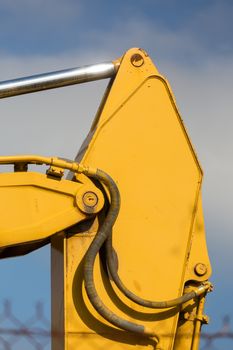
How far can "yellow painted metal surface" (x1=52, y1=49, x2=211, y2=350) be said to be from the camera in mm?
4008

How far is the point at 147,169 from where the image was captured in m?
4.19

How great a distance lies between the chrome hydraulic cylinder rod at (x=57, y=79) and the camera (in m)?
4.31

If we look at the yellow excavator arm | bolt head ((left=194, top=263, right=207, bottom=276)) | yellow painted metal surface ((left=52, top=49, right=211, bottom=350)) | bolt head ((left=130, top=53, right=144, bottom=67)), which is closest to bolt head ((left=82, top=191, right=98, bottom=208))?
the yellow excavator arm

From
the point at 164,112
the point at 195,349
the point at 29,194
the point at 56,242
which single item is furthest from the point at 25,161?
the point at 195,349

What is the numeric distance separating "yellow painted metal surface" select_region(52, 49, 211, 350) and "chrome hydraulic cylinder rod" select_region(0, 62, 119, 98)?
3.8 inches

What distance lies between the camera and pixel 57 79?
4.34 metres

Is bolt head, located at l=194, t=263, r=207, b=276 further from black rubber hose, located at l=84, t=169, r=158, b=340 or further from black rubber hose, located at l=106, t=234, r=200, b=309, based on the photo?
black rubber hose, located at l=84, t=169, r=158, b=340

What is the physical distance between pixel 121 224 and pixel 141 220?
0.10 meters

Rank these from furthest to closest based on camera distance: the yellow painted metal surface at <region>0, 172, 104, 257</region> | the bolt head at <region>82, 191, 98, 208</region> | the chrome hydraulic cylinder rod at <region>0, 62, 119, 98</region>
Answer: the chrome hydraulic cylinder rod at <region>0, 62, 119, 98</region> < the bolt head at <region>82, 191, 98, 208</region> < the yellow painted metal surface at <region>0, 172, 104, 257</region>

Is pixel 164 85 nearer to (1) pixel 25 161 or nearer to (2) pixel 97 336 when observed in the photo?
(1) pixel 25 161

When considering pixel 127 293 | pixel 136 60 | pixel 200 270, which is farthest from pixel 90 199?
pixel 136 60

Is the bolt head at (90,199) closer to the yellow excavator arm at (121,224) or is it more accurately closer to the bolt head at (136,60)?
the yellow excavator arm at (121,224)

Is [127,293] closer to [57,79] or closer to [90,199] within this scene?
[90,199]

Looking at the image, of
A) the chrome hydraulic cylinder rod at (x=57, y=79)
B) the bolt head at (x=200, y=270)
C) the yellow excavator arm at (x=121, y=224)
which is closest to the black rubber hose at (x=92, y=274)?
the yellow excavator arm at (x=121, y=224)
